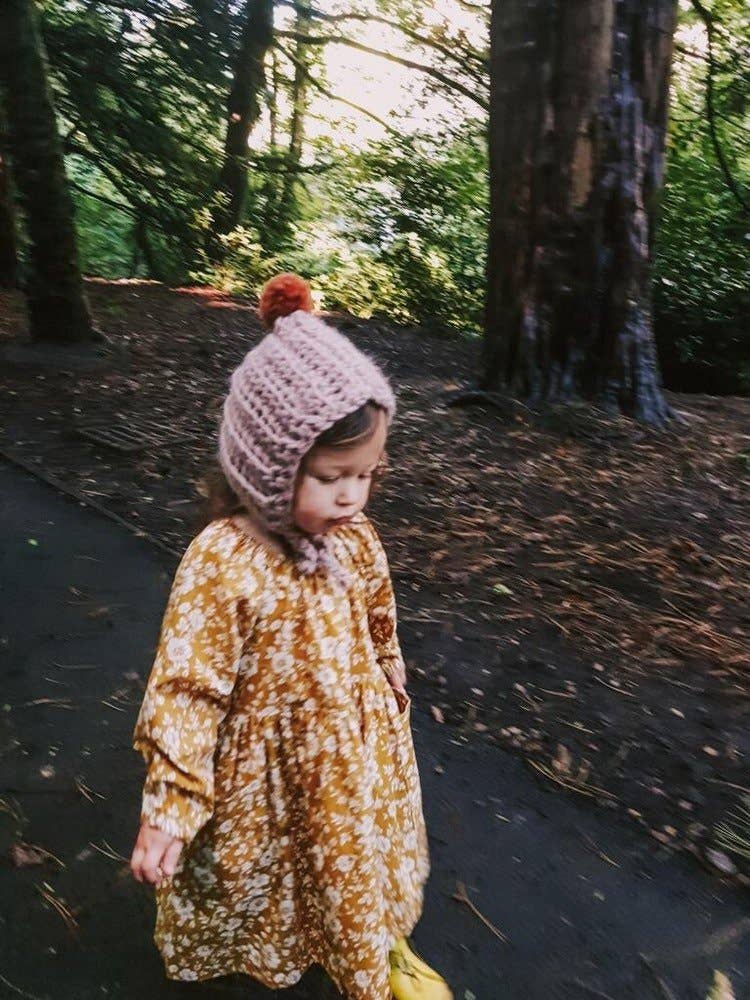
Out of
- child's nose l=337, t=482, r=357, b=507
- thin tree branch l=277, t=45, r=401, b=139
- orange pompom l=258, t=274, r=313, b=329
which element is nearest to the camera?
child's nose l=337, t=482, r=357, b=507

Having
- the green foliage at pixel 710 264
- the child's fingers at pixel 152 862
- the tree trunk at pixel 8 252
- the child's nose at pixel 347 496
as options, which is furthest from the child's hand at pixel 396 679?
the tree trunk at pixel 8 252

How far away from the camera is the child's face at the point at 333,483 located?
1.59 meters

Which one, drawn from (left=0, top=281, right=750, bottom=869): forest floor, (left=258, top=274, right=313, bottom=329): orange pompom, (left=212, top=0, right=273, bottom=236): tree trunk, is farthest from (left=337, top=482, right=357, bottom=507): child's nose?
(left=212, top=0, right=273, bottom=236): tree trunk

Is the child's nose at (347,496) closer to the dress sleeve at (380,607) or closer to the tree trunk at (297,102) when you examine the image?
the dress sleeve at (380,607)

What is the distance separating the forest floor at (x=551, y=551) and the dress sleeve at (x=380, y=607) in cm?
114

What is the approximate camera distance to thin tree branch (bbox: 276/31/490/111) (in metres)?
11.9

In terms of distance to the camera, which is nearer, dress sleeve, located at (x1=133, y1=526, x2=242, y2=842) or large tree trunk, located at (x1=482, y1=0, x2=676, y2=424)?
dress sleeve, located at (x1=133, y1=526, x2=242, y2=842)

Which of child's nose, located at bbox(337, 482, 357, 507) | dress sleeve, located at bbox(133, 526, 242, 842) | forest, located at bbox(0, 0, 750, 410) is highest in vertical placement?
forest, located at bbox(0, 0, 750, 410)

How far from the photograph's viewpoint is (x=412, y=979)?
6.45ft

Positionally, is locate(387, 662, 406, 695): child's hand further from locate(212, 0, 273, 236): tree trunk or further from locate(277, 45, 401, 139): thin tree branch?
locate(277, 45, 401, 139): thin tree branch

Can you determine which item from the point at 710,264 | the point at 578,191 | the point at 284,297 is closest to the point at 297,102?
the point at 710,264

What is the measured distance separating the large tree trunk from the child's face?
484 centimetres

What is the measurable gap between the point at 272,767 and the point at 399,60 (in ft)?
42.9

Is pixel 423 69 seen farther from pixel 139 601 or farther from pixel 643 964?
pixel 643 964
